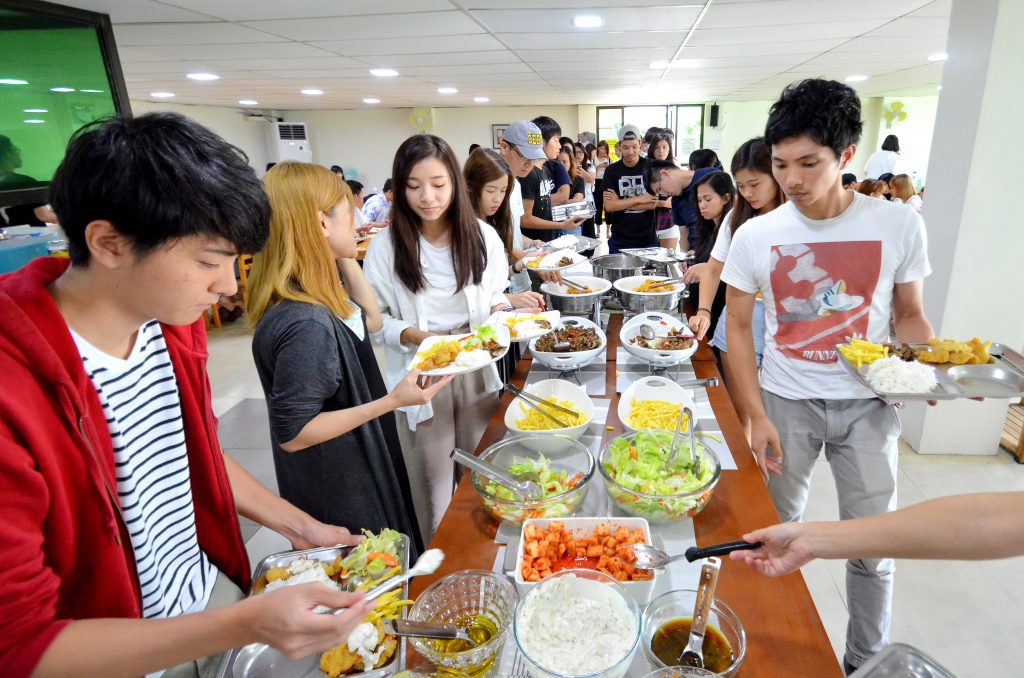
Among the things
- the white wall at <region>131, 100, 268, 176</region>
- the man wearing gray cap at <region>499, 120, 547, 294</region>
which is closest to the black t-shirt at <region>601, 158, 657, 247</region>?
the man wearing gray cap at <region>499, 120, 547, 294</region>

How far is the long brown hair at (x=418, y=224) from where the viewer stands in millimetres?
1938

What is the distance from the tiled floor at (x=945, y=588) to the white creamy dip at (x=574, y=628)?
0.36 m

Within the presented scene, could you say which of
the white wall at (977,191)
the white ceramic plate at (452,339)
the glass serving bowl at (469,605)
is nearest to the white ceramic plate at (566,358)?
the white ceramic plate at (452,339)

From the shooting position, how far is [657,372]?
2082mm

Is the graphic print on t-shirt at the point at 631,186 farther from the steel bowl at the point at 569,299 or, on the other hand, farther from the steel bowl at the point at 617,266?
the steel bowl at the point at 569,299

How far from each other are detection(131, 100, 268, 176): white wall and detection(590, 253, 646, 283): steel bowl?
354 inches

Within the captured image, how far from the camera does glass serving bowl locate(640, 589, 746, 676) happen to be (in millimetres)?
917

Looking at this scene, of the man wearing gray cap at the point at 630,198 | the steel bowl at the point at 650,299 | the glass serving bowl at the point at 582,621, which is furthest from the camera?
the man wearing gray cap at the point at 630,198

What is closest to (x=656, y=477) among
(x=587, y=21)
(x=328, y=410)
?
(x=328, y=410)

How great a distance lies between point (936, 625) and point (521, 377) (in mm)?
1839

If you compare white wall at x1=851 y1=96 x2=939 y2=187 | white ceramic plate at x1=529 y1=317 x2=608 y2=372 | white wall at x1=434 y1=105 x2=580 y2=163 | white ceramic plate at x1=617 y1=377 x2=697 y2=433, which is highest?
white wall at x1=434 y1=105 x2=580 y2=163

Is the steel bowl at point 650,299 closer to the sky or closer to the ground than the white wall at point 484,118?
closer to the ground

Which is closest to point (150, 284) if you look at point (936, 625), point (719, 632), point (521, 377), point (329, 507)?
point (329, 507)

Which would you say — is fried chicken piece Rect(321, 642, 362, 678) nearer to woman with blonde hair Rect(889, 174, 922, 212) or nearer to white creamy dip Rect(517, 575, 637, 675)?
white creamy dip Rect(517, 575, 637, 675)
